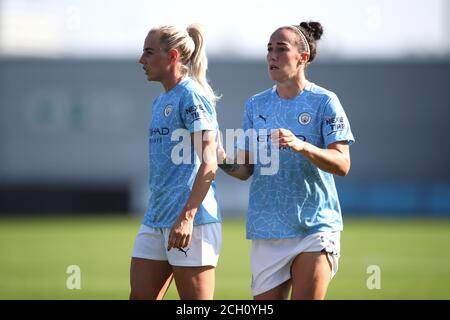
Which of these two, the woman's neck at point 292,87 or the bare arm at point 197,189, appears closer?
the bare arm at point 197,189

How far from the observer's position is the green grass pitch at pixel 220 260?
38.9ft

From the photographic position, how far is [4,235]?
72.3 ft

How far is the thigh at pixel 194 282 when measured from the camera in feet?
19.5

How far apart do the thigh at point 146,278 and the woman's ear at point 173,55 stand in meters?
1.35

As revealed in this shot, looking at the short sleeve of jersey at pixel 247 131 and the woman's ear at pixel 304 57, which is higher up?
the woman's ear at pixel 304 57

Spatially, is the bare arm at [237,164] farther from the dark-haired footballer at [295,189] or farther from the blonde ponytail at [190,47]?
the blonde ponytail at [190,47]

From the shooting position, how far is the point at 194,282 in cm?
596

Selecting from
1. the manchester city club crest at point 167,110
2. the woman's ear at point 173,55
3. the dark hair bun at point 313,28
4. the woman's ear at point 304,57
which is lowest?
the manchester city club crest at point 167,110

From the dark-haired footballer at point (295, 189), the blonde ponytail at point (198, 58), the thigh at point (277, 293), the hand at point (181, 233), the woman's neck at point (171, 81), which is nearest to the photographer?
the hand at point (181, 233)

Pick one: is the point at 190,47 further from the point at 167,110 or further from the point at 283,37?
the point at 283,37

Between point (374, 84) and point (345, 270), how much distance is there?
2299cm

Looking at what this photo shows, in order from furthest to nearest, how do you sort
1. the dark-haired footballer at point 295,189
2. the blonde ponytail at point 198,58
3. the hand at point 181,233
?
the blonde ponytail at point 198,58
the dark-haired footballer at point 295,189
the hand at point 181,233

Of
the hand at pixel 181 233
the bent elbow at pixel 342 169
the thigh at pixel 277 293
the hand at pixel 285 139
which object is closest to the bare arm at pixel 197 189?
the hand at pixel 181 233

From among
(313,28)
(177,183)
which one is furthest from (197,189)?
(313,28)
